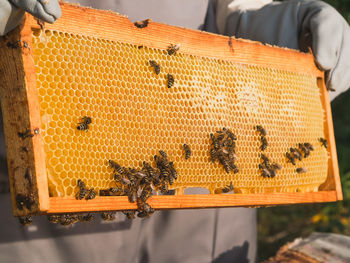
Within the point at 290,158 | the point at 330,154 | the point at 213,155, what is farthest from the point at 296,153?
the point at 213,155

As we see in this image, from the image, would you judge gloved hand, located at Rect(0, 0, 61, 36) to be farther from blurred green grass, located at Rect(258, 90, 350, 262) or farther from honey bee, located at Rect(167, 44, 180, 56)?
blurred green grass, located at Rect(258, 90, 350, 262)

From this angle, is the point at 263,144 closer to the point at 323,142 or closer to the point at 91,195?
the point at 323,142

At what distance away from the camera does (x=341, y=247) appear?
3.37 m

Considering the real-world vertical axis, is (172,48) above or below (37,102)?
above

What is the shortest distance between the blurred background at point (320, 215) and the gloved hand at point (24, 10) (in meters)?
5.71

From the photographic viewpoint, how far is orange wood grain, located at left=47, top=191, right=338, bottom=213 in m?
1.67

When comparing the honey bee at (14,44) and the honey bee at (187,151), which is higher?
the honey bee at (14,44)

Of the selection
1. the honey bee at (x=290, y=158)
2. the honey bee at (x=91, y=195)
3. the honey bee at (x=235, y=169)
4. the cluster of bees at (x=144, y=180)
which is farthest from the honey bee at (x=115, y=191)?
the honey bee at (x=290, y=158)

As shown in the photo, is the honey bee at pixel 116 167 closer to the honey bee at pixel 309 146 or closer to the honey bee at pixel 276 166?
the honey bee at pixel 276 166

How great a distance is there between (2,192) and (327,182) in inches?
93.2

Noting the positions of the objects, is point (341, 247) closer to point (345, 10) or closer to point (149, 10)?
point (149, 10)

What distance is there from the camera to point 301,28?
3.27 metres

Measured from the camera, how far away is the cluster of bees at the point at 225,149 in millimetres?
2215

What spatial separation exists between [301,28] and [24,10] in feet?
8.15
